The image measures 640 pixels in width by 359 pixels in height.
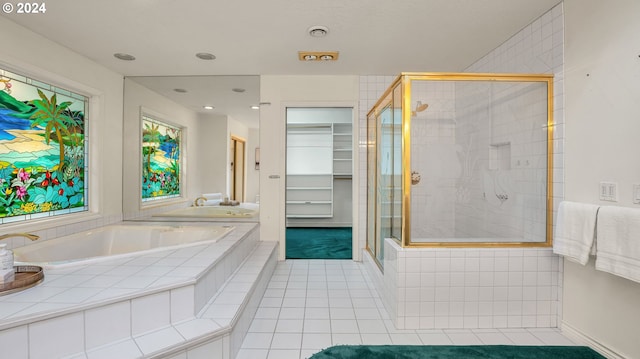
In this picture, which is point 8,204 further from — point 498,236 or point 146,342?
point 498,236

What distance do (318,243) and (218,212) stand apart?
1666mm

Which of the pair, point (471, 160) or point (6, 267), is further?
point (471, 160)

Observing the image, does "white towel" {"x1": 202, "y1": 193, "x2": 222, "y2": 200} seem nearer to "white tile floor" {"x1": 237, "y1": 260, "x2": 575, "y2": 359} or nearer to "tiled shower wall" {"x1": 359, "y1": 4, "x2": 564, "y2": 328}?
"white tile floor" {"x1": 237, "y1": 260, "x2": 575, "y2": 359}

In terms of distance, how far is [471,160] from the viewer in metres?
2.51

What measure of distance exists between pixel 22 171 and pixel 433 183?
A: 3371 millimetres

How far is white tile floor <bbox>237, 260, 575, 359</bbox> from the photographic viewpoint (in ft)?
6.54

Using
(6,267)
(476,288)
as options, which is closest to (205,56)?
(6,267)

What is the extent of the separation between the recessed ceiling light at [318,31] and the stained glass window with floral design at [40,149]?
7.91 feet

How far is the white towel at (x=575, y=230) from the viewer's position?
1830mm

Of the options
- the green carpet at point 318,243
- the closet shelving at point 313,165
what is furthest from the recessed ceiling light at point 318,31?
the closet shelving at point 313,165

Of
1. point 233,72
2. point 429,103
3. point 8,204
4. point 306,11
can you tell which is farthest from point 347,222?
point 8,204

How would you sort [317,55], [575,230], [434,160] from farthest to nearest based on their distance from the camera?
[317,55] → [434,160] → [575,230]

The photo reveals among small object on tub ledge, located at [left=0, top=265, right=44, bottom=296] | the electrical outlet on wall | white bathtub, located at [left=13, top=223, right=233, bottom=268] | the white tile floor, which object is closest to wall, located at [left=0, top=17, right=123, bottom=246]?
white bathtub, located at [left=13, top=223, right=233, bottom=268]

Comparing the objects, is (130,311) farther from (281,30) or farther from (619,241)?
(619,241)
